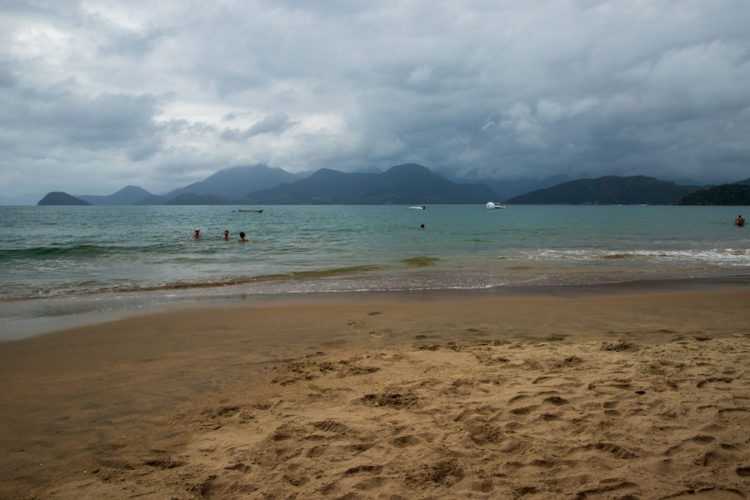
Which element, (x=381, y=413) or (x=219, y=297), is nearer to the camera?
(x=381, y=413)

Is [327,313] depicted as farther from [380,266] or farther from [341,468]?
[380,266]

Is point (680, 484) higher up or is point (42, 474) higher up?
point (680, 484)

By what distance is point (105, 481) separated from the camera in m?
3.59

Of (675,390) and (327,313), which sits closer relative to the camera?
(675,390)

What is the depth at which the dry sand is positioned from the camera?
338 cm

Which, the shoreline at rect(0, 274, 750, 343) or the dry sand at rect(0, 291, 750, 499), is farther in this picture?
the shoreline at rect(0, 274, 750, 343)

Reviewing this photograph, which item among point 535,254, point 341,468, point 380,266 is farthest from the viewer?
point 535,254

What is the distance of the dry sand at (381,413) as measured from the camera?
11.1ft

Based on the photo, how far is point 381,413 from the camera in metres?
4.50

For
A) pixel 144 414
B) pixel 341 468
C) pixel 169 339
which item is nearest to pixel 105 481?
pixel 144 414

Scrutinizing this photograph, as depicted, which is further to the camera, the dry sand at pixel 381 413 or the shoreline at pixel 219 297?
the shoreline at pixel 219 297

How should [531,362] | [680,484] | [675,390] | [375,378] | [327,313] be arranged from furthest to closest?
[327,313] < [531,362] < [375,378] < [675,390] < [680,484]

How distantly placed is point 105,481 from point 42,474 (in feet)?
2.37

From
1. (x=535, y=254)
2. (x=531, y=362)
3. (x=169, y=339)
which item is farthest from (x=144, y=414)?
(x=535, y=254)
